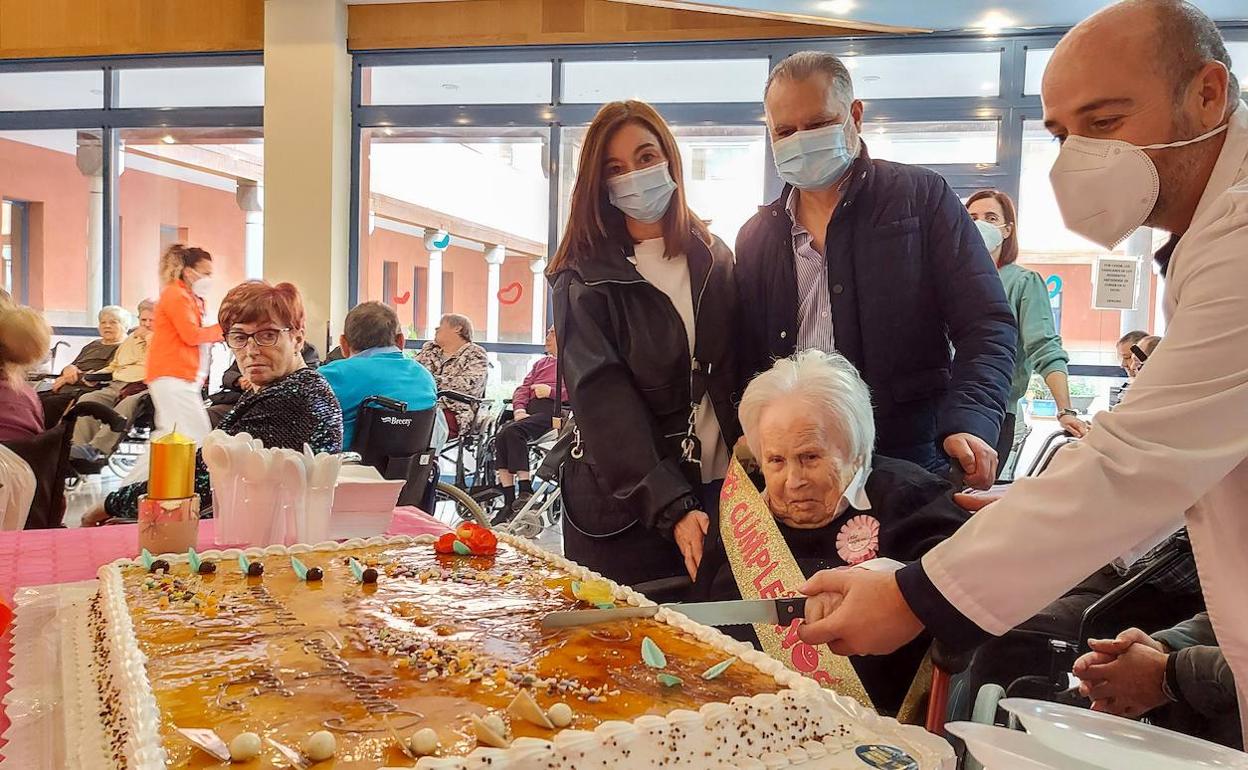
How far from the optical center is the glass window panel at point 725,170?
664 cm

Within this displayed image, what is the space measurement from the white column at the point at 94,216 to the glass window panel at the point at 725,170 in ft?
12.7

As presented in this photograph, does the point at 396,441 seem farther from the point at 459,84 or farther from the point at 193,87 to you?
the point at 193,87

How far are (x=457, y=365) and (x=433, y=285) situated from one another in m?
1.31

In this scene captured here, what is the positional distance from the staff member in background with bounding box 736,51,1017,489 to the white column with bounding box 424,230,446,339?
5643 mm

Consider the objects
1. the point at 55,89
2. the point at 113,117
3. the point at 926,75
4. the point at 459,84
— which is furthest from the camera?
the point at 55,89

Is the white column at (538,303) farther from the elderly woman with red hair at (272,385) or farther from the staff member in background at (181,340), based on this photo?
the elderly woman with red hair at (272,385)

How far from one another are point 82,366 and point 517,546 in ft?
21.0

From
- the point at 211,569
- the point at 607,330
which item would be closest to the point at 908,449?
the point at 607,330

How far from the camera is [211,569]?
1.41 m

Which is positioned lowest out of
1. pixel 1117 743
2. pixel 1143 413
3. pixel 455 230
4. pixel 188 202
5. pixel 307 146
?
pixel 1117 743

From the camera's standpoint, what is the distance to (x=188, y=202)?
7.88 m

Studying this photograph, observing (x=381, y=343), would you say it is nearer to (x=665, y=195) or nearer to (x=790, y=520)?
(x=665, y=195)

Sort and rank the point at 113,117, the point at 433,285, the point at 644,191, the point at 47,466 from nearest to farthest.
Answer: the point at 644,191 < the point at 47,466 < the point at 433,285 < the point at 113,117

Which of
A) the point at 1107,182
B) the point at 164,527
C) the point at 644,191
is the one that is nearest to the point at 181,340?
the point at 164,527
